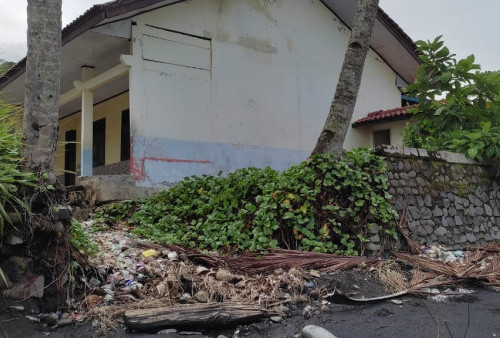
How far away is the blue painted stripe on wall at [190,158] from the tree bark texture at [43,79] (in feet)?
16.6

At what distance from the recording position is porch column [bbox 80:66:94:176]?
34.5 ft

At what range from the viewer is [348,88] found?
7293mm

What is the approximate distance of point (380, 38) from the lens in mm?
13211

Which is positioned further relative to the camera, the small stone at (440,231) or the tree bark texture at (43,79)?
the small stone at (440,231)

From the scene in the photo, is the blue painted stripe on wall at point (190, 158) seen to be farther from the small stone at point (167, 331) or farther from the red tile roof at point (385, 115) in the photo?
the small stone at point (167, 331)

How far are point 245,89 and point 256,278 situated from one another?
718 cm

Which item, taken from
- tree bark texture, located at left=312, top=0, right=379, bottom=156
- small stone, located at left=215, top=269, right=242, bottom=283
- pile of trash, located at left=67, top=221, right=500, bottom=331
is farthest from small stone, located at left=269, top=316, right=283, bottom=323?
tree bark texture, located at left=312, top=0, right=379, bottom=156

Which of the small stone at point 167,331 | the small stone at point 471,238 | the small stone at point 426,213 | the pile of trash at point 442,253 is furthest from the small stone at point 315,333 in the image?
the small stone at point 471,238

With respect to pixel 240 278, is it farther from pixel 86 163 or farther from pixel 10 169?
pixel 86 163

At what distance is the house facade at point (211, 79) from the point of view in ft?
32.2

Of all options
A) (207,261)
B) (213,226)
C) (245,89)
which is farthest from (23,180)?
(245,89)

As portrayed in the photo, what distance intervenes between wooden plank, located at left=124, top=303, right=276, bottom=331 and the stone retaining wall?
144 inches

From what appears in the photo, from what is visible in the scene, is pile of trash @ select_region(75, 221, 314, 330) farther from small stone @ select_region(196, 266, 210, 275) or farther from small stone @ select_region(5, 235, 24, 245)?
small stone @ select_region(5, 235, 24, 245)

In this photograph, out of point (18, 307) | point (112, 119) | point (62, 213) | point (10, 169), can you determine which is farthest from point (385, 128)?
point (18, 307)
